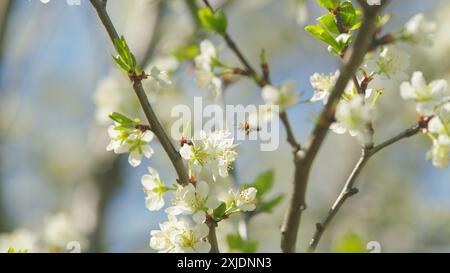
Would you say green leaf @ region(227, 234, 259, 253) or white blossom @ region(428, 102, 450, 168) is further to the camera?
green leaf @ region(227, 234, 259, 253)

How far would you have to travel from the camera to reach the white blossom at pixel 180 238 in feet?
3.92

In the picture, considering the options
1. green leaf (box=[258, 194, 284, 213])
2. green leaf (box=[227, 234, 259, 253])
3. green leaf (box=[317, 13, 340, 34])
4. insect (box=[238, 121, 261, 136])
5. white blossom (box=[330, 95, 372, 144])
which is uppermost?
green leaf (box=[317, 13, 340, 34])

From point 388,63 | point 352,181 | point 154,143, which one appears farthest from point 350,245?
point 154,143

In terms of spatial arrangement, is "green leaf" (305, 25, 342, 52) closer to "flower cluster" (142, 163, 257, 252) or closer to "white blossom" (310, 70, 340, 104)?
"white blossom" (310, 70, 340, 104)

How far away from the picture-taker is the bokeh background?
307cm

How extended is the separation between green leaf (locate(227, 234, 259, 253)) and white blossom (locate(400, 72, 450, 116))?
425mm

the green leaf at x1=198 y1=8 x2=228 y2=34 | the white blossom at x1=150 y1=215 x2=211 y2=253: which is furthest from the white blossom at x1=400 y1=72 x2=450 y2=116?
the white blossom at x1=150 y1=215 x2=211 y2=253

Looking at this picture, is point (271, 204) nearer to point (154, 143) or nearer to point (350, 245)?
point (350, 245)

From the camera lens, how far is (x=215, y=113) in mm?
1874

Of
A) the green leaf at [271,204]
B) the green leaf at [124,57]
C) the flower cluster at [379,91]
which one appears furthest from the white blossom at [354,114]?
the green leaf at [271,204]

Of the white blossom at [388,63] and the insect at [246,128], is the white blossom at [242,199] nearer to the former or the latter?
the insect at [246,128]
